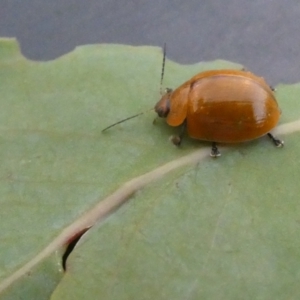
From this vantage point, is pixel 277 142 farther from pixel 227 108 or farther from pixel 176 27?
pixel 176 27

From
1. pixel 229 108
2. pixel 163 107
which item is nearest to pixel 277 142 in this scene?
pixel 229 108

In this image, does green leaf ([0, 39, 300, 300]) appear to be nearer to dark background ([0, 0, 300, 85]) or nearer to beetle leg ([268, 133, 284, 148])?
beetle leg ([268, 133, 284, 148])

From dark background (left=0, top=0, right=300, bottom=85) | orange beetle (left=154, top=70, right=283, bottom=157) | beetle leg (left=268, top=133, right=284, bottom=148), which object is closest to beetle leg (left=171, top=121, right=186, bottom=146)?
orange beetle (left=154, top=70, right=283, bottom=157)

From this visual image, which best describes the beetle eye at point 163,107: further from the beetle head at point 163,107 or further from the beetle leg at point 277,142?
the beetle leg at point 277,142

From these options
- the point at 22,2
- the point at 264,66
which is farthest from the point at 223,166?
the point at 22,2

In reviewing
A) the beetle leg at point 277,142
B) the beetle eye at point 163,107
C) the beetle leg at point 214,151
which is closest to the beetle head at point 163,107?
the beetle eye at point 163,107

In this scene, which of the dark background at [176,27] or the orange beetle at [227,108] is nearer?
the orange beetle at [227,108]
